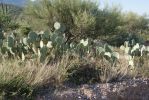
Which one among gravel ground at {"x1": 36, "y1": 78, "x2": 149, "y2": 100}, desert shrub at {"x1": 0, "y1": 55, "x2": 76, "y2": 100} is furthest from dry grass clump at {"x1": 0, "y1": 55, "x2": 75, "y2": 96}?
gravel ground at {"x1": 36, "y1": 78, "x2": 149, "y2": 100}

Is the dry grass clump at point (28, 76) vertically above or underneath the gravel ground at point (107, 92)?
above

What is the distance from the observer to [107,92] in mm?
9734

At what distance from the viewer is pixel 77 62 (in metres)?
11.1

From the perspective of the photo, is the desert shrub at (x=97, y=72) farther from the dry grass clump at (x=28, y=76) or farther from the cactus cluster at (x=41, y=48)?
the cactus cluster at (x=41, y=48)

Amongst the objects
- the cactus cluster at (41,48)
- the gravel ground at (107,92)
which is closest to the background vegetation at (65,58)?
the cactus cluster at (41,48)

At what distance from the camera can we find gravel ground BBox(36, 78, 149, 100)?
29.5 ft

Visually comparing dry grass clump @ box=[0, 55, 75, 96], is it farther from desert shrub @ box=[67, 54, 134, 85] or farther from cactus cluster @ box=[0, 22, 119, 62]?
cactus cluster @ box=[0, 22, 119, 62]

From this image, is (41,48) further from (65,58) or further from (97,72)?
(97,72)

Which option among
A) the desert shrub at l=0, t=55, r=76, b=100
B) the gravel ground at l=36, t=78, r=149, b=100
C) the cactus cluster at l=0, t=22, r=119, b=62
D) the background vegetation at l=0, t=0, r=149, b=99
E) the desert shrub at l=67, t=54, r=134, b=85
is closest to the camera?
the desert shrub at l=0, t=55, r=76, b=100

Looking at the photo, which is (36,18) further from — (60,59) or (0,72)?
(0,72)

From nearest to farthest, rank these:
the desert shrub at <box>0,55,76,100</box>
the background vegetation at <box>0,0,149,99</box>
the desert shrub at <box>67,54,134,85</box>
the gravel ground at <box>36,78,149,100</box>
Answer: the desert shrub at <box>0,55,76,100</box>, the gravel ground at <box>36,78,149,100</box>, the background vegetation at <box>0,0,149,99</box>, the desert shrub at <box>67,54,134,85</box>

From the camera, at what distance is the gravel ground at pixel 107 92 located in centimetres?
899

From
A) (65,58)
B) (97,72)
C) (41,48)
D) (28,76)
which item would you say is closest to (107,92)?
(97,72)

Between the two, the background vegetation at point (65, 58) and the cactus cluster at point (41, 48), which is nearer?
the background vegetation at point (65, 58)
